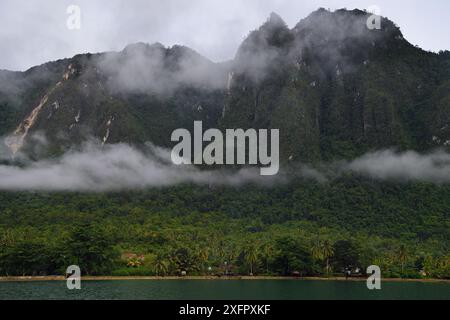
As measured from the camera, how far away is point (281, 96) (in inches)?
5221

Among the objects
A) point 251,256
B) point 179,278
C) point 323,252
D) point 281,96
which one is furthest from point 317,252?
point 281,96

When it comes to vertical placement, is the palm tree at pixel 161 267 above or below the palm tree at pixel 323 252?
below

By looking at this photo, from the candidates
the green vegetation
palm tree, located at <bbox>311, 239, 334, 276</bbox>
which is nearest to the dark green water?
the green vegetation

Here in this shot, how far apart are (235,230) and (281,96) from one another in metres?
47.5

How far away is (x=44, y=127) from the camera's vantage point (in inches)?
5413

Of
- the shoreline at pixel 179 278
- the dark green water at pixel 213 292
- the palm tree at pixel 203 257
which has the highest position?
the palm tree at pixel 203 257

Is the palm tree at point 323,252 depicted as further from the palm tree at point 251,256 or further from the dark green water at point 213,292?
the dark green water at point 213,292

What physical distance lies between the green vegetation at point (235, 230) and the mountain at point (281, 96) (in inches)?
602

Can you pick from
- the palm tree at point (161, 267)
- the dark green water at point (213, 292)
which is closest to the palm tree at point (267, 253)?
the palm tree at point (161, 267)

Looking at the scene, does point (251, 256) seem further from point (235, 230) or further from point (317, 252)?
point (235, 230)

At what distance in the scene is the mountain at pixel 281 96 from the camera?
12594cm

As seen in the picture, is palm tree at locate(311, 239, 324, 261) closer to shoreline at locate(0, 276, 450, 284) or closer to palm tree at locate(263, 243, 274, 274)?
shoreline at locate(0, 276, 450, 284)

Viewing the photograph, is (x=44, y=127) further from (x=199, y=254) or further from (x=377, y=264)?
(x=377, y=264)

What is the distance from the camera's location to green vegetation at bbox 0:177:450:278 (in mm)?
70438
